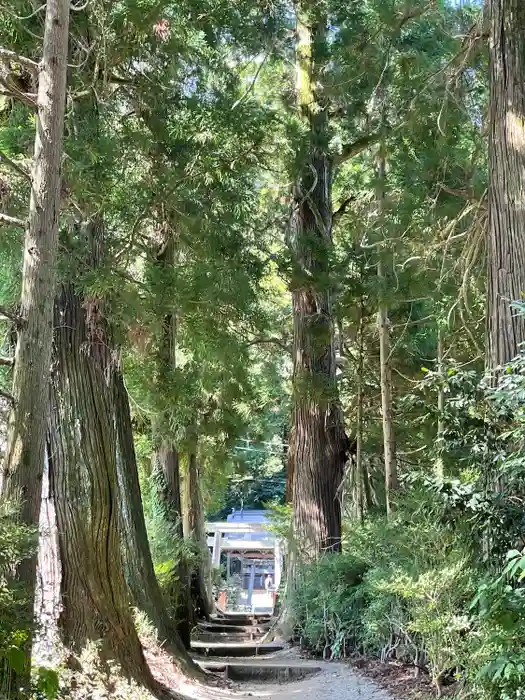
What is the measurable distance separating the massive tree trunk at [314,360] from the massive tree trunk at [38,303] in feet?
17.8

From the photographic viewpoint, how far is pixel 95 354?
5906 mm

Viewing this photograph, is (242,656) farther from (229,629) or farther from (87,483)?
(87,483)

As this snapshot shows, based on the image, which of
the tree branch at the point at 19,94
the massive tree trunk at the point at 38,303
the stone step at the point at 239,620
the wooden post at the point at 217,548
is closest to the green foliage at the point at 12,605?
the massive tree trunk at the point at 38,303

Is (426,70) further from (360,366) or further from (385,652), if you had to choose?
(385,652)

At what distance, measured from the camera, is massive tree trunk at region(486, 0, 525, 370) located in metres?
5.07

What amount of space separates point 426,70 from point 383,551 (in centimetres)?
550

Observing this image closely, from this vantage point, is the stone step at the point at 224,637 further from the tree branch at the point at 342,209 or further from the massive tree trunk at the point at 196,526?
the tree branch at the point at 342,209

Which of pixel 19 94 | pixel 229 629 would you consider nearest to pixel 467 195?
pixel 19 94

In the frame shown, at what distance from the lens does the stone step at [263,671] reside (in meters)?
7.68

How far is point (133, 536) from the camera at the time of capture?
7.00 meters

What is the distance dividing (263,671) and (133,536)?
249cm

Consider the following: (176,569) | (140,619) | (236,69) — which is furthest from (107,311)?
(176,569)

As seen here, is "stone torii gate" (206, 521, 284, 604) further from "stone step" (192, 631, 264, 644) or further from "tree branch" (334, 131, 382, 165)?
"tree branch" (334, 131, 382, 165)

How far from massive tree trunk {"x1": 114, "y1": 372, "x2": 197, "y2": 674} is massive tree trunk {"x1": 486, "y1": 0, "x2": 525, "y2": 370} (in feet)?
11.3
